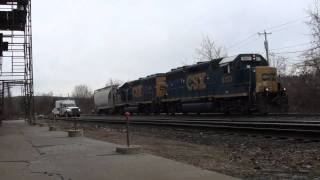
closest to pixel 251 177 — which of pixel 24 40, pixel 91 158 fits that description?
pixel 91 158

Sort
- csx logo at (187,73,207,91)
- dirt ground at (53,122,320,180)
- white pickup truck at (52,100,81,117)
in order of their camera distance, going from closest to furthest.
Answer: dirt ground at (53,122,320,180) < csx logo at (187,73,207,91) < white pickup truck at (52,100,81,117)

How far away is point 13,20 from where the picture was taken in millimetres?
28797

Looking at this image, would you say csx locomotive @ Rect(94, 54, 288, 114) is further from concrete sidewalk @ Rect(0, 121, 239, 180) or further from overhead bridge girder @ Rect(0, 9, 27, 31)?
concrete sidewalk @ Rect(0, 121, 239, 180)

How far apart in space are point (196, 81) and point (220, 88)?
4.19 meters

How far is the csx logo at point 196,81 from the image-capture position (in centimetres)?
4003

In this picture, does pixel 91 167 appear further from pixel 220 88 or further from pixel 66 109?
pixel 66 109

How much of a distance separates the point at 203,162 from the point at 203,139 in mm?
8196

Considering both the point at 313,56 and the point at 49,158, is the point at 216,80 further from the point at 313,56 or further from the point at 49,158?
the point at 49,158

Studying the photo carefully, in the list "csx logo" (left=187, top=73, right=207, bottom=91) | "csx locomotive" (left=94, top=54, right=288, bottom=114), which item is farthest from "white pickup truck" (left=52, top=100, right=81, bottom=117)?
"csx logo" (left=187, top=73, right=207, bottom=91)

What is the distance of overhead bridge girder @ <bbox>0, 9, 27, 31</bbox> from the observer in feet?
90.7

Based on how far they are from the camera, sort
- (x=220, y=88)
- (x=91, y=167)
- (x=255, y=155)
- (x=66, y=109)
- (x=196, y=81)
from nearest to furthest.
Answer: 1. (x=91, y=167)
2. (x=255, y=155)
3. (x=220, y=88)
4. (x=196, y=81)
5. (x=66, y=109)

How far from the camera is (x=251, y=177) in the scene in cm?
916

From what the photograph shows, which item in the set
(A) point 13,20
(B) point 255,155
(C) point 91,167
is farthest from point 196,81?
(C) point 91,167

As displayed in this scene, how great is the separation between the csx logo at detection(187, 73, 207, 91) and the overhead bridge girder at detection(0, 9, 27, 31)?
14.5m
